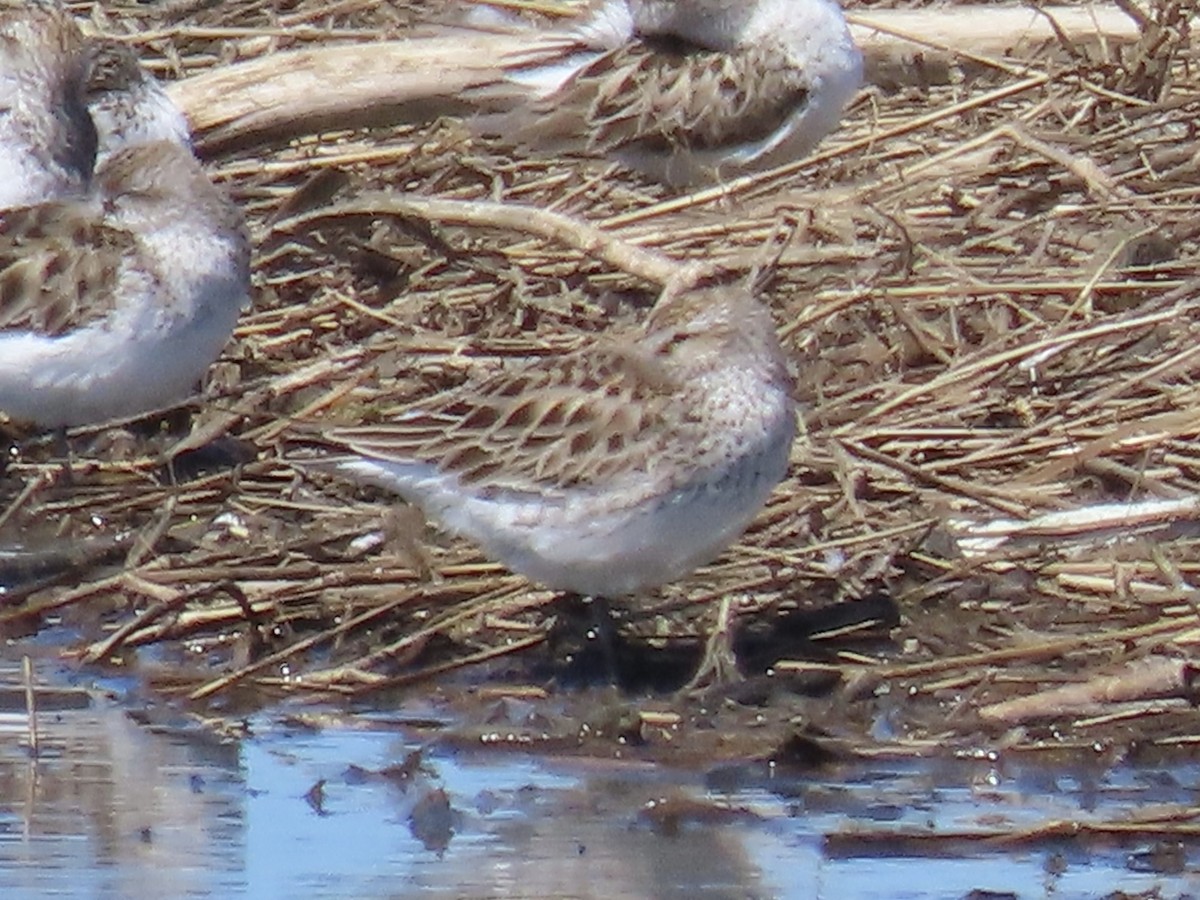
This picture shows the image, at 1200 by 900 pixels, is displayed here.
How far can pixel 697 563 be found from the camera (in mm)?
5609

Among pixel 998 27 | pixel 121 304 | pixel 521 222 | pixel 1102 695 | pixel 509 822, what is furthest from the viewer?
pixel 998 27

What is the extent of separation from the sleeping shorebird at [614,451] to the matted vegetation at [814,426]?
12.1 inches

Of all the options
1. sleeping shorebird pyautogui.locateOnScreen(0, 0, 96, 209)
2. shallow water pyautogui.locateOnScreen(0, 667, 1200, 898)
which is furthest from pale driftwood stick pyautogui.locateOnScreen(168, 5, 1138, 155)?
shallow water pyautogui.locateOnScreen(0, 667, 1200, 898)

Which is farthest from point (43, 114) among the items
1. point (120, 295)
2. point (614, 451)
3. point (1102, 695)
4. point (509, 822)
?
point (1102, 695)

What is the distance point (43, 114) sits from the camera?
8.41m

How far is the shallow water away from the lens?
4531mm

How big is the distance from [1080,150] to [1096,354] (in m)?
1.67

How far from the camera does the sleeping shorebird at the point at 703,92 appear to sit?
9148 millimetres

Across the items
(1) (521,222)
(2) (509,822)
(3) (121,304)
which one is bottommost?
(2) (509,822)

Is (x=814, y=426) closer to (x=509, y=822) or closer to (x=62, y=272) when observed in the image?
(x=62, y=272)

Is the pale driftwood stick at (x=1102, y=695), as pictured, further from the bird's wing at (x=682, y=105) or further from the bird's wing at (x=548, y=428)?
the bird's wing at (x=682, y=105)

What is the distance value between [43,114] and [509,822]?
419cm

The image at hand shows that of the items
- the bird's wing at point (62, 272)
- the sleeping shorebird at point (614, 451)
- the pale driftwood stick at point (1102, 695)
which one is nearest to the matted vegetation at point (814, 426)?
the pale driftwood stick at point (1102, 695)

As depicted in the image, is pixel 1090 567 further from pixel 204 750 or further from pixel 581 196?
pixel 581 196
